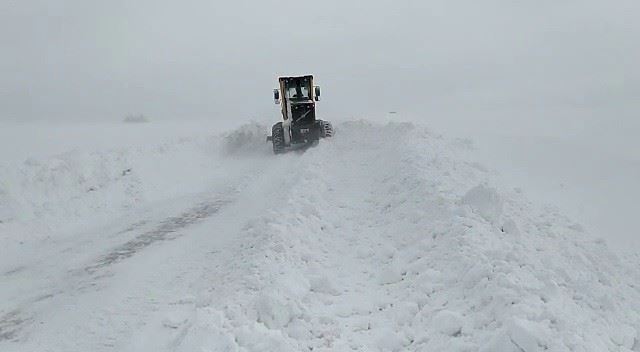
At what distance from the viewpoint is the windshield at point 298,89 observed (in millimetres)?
22016

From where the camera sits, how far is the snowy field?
5.59 m

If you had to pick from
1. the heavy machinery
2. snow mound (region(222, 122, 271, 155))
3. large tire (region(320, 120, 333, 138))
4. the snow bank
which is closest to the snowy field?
the snow bank

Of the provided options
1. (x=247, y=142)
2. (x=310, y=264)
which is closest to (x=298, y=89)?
(x=247, y=142)

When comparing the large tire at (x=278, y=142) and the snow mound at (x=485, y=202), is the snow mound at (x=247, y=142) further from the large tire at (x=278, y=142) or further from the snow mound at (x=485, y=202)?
the snow mound at (x=485, y=202)

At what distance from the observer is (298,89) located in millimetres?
→ 22188

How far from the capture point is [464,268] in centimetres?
661

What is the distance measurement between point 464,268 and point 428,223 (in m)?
2.12

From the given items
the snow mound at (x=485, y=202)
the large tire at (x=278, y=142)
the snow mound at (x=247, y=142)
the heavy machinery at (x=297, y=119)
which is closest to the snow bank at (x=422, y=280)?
the snow mound at (x=485, y=202)

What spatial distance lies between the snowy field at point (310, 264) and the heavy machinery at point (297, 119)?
591cm

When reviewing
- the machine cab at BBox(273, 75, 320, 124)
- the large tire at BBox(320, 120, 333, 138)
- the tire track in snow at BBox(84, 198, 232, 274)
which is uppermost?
the machine cab at BBox(273, 75, 320, 124)

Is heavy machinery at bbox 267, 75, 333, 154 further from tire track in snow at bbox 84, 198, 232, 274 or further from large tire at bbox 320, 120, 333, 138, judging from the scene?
tire track in snow at bbox 84, 198, 232, 274

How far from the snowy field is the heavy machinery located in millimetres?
5909

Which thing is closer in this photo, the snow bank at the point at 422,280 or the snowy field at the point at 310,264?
the snow bank at the point at 422,280

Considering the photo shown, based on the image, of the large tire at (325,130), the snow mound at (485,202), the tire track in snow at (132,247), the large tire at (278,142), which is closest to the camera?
the tire track in snow at (132,247)
